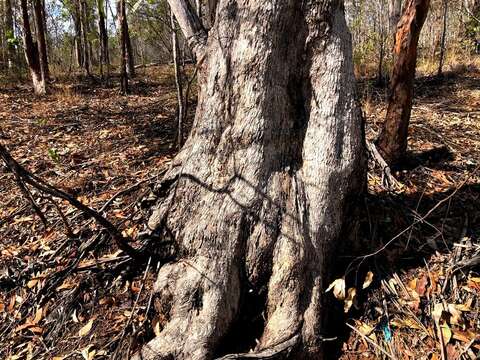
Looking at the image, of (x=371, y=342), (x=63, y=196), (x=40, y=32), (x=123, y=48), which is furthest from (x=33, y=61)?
(x=371, y=342)

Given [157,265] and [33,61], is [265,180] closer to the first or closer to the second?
[157,265]

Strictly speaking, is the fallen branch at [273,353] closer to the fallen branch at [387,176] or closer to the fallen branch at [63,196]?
the fallen branch at [63,196]

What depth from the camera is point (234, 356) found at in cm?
220

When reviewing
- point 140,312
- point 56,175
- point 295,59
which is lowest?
point 140,312

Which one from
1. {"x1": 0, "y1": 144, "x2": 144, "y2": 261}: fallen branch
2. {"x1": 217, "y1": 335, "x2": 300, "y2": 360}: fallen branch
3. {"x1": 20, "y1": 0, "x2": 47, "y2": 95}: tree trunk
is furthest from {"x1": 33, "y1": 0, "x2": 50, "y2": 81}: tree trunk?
{"x1": 217, "y1": 335, "x2": 300, "y2": 360}: fallen branch

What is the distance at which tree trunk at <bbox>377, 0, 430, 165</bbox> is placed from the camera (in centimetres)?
315

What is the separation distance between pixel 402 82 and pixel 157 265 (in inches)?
99.3

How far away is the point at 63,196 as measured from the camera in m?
2.00

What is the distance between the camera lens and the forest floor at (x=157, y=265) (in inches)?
94.2

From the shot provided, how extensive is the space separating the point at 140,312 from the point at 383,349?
1.53 m

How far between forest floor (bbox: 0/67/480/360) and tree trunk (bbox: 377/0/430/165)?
0.78ft

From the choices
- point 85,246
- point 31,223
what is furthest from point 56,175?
point 85,246

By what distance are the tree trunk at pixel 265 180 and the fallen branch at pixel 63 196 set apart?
0.97 ft

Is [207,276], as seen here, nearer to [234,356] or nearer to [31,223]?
[234,356]
